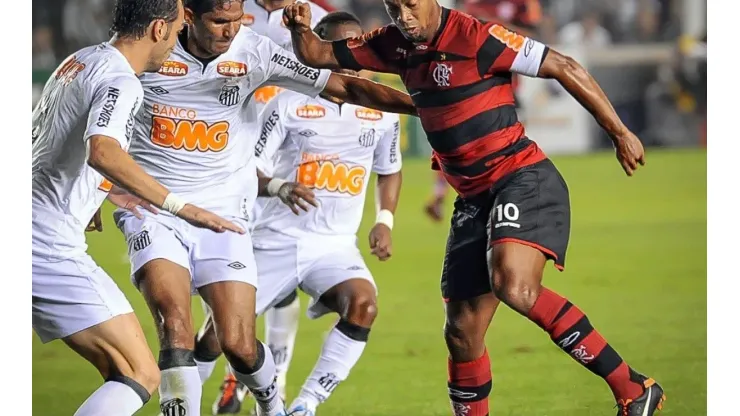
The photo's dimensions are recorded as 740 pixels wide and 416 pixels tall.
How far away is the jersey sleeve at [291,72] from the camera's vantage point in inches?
186

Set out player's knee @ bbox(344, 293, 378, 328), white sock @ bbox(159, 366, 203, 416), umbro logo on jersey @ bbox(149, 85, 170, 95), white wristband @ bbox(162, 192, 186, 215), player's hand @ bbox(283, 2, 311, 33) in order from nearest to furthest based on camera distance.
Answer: white wristband @ bbox(162, 192, 186, 215)
white sock @ bbox(159, 366, 203, 416)
player's hand @ bbox(283, 2, 311, 33)
umbro logo on jersey @ bbox(149, 85, 170, 95)
player's knee @ bbox(344, 293, 378, 328)

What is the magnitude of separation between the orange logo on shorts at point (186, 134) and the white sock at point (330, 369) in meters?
0.97

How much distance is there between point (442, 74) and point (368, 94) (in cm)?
49

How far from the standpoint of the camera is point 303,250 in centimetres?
529

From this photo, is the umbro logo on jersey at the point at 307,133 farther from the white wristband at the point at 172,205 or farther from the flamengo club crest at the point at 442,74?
the white wristband at the point at 172,205

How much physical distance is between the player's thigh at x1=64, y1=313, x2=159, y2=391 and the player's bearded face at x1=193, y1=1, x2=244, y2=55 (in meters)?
1.23

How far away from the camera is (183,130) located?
469 centimetres

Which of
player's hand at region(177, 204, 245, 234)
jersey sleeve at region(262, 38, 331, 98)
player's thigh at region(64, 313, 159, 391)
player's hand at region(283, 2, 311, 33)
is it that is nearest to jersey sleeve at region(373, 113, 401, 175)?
jersey sleeve at region(262, 38, 331, 98)

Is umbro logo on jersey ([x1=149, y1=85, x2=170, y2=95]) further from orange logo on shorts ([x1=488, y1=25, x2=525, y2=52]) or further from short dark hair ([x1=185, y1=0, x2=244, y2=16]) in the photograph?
orange logo on shorts ([x1=488, y1=25, x2=525, y2=52])

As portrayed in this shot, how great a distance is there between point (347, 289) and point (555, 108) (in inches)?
350

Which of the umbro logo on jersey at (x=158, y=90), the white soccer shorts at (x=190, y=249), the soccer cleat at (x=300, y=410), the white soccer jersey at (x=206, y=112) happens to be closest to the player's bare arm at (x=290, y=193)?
the white soccer jersey at (x=206, y=112)

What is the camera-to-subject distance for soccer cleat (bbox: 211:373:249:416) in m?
5.32
